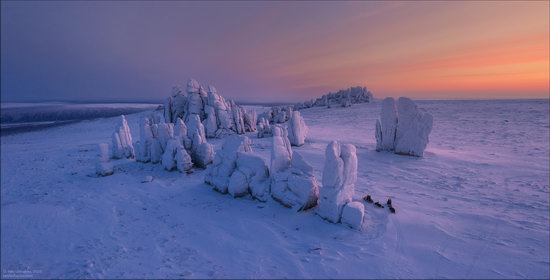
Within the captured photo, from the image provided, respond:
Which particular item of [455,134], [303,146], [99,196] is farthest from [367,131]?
[99,196]

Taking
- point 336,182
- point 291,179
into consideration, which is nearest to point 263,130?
point 291,179

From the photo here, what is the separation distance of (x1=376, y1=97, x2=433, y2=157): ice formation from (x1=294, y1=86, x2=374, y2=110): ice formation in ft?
105

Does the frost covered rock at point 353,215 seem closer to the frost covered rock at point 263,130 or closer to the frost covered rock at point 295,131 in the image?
the frost covered rock at point 295,131

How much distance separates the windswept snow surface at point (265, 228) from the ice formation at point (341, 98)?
121 ft

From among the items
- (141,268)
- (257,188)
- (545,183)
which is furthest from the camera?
(545,183)

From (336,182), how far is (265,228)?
6.14 ft

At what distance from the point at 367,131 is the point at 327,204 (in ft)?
54.6

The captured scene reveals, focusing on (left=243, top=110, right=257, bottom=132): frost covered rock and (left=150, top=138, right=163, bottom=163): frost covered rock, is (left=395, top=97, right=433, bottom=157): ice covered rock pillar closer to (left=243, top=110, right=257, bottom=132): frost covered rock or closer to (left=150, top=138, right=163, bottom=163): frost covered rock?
(left=150, top=138, right=163, bottom=163): frost covered rock

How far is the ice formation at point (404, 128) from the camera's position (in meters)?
12.8

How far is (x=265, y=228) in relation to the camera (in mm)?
6199

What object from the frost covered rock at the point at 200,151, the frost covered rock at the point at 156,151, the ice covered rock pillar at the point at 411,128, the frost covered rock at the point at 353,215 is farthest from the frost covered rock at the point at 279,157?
the ice covered rock pillar at the point at 411,128

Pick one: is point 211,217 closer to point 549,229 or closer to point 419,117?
point 549,229

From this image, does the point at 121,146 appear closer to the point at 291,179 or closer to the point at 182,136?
the point at 182,136

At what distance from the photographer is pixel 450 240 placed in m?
5.67
